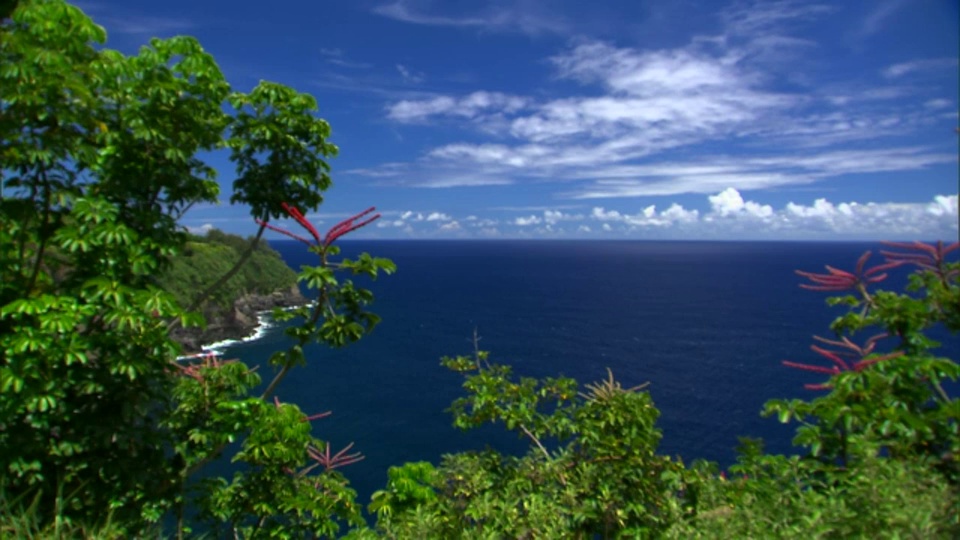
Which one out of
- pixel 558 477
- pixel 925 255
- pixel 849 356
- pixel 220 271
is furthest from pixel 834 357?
pixel 220 271

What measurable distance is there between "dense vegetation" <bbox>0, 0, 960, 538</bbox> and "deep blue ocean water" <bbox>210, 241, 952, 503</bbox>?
6.89 m

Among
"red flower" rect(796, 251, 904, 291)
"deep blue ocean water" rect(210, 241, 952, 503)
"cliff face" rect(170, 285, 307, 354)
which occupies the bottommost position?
"deep blue ocean water" rect(210, 241, 952, 503)

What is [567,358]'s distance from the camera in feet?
197

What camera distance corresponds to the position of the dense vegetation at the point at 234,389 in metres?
3.45

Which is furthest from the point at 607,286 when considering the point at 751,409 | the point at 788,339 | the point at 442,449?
the point at 442,449

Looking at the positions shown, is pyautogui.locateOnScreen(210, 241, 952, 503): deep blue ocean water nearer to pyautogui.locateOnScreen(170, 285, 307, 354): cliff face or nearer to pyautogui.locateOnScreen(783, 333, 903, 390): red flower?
pyautogui.locateOnScreen(170, 285, 307, 354): cliff face

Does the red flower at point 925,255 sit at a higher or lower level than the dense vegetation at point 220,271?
higher

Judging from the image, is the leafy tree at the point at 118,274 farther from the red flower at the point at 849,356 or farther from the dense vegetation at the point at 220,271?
the red flower at the point at 849,356

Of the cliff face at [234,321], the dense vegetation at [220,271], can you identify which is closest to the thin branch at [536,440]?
the dense vegetation at [220,271]

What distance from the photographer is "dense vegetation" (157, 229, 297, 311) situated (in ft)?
21.2

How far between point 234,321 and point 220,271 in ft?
105

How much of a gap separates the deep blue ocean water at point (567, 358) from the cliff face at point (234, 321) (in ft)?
10.6

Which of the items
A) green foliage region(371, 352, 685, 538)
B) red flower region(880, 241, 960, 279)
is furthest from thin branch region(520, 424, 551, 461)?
red flower region(880, 241, 960, 279)

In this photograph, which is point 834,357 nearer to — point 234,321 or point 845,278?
point 845,278
